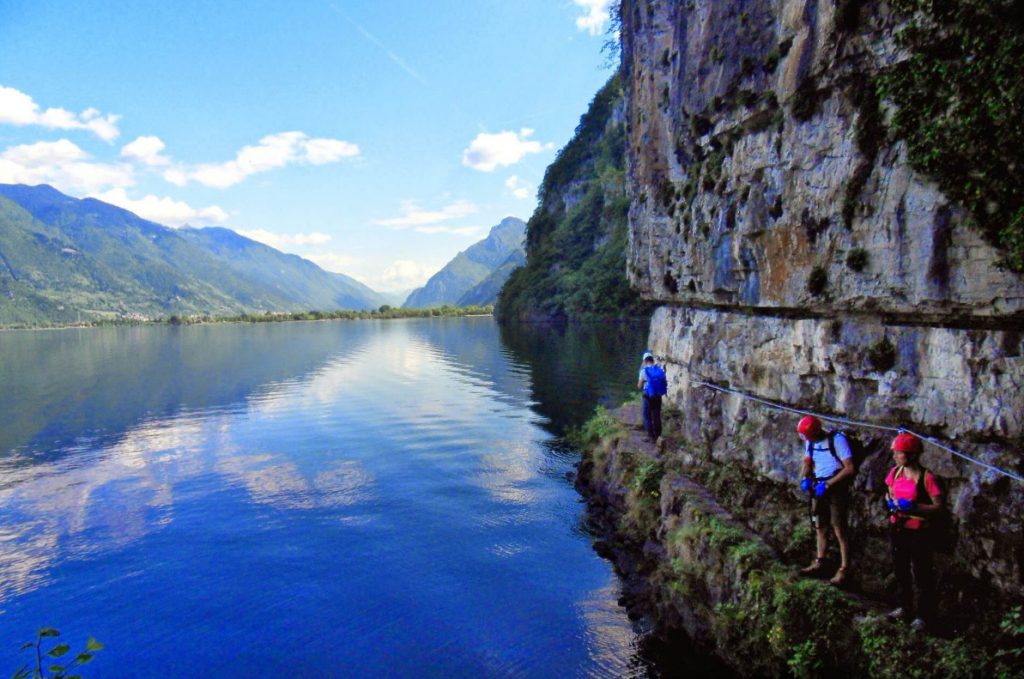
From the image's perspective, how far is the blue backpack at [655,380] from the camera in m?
16.2

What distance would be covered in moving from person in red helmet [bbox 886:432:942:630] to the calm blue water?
183 inches

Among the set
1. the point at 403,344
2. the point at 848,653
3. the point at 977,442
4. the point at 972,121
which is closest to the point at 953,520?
the point at 977,442

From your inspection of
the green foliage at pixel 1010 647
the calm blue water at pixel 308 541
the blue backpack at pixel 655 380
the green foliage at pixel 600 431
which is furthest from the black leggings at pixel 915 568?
the green foliage at pixel 600 431

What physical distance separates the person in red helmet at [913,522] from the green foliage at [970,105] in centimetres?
267

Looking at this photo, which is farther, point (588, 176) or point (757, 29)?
point (588, 176)

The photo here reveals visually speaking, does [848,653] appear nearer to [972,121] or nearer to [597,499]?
[972,121]

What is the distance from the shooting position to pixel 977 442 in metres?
7.43

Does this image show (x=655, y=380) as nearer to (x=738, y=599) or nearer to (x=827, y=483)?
(x=738, y=599)

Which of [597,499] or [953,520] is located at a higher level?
[953,520]

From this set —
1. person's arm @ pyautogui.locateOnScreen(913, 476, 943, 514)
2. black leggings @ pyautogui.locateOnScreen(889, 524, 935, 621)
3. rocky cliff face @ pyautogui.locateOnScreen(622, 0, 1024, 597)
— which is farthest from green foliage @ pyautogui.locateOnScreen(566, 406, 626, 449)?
person's arm @ pyautogui.locateOnScreen(913, 476, 943, 514)

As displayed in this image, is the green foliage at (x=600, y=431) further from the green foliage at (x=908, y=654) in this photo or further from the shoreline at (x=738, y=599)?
the green foliage at (x=908, y=654)

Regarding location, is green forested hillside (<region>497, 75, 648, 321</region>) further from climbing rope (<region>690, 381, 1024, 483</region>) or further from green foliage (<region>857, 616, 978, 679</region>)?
green foliage (<region>857, 616, 978, 679</region>)

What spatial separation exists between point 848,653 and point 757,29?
11.6 metres

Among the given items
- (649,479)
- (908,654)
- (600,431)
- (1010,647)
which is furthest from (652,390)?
(1010,647)
